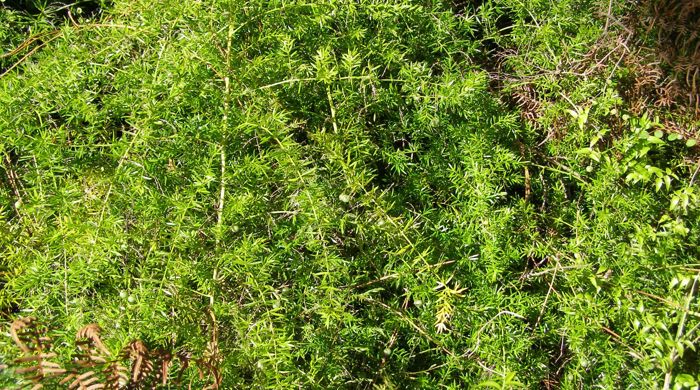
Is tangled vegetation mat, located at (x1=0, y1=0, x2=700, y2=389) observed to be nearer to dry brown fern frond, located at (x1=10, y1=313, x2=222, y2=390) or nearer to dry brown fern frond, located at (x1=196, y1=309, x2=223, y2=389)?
dry brown fern frond, located at (x1=196, y1=309, x2=223, y2=389)

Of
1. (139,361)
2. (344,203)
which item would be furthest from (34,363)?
(344,203)

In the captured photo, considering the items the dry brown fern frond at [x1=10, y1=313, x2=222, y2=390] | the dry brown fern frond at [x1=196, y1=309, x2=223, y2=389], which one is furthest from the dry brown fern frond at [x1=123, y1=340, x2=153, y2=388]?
the dry brown fern frond at [x1=196, y1=309, x2=223, y2=389]

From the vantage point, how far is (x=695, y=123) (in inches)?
116

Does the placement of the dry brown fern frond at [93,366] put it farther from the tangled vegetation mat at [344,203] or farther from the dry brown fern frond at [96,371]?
the tangled vegetation mat at [344,203]

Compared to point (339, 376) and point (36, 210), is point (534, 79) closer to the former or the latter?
point (339, 376)

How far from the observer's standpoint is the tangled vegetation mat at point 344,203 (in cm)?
241

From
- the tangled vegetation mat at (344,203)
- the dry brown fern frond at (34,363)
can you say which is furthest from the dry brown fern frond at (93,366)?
the tangled vegetation mat at (344,203)

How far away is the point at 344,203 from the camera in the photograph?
8.25 feet

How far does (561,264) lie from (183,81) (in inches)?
64.6

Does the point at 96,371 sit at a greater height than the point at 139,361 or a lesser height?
lesser

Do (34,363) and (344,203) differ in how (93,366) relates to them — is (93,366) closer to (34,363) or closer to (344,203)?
(34,363)

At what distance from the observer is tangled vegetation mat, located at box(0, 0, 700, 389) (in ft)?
7.91

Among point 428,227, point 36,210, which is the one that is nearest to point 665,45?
point 428,227

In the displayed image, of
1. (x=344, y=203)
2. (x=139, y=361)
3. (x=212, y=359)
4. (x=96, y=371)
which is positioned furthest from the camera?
(x=344, y=203)
